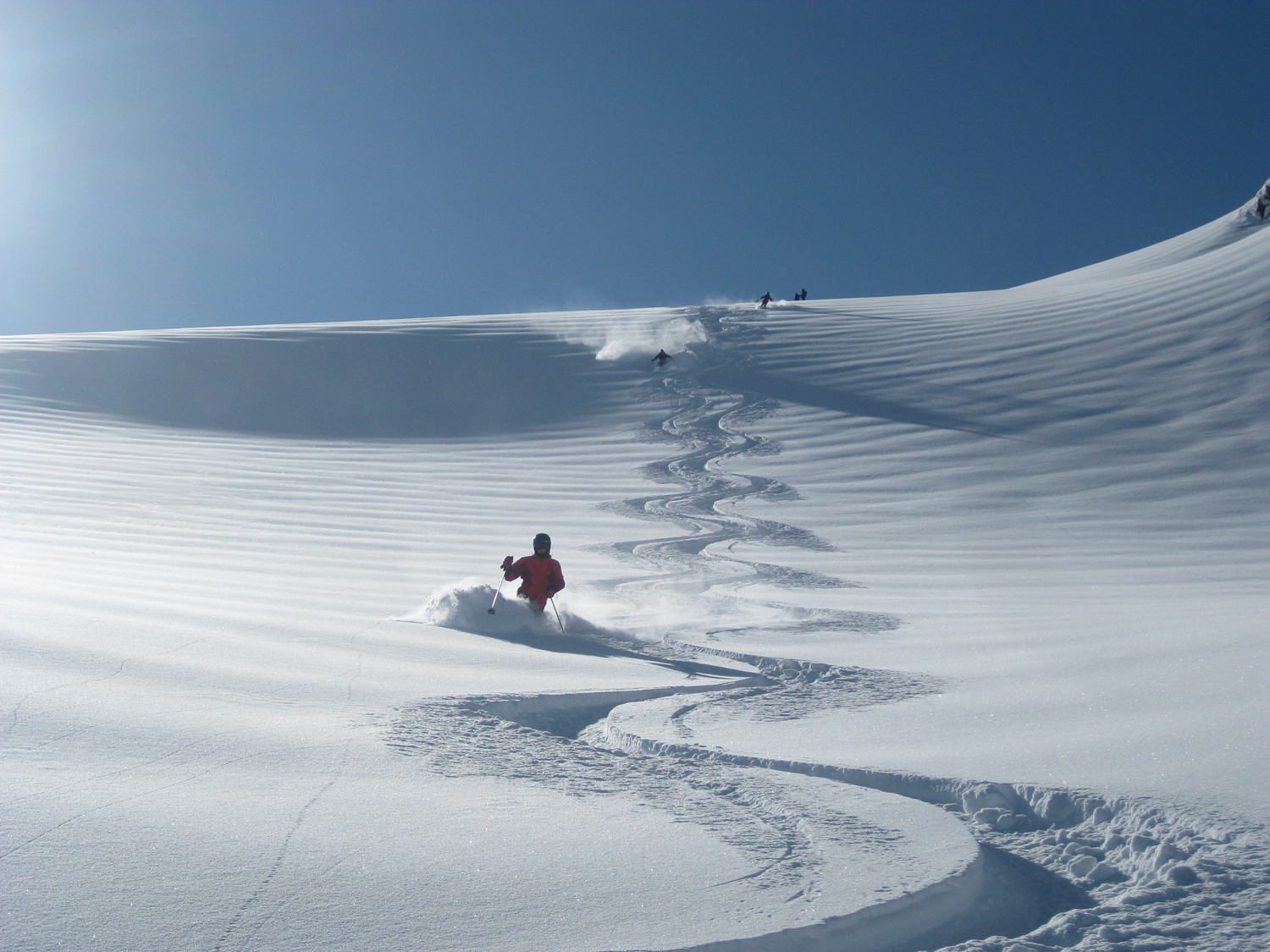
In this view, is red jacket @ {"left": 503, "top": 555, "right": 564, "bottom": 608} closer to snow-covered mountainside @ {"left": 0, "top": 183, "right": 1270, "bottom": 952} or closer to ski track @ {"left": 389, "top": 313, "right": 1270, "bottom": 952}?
snow-covered mountainside @ {"left": 0, "top": 183, "right": 1270, "bottom": 952}

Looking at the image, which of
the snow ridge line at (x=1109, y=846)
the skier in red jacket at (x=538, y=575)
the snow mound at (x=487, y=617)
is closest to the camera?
the snow ridge line at (x=1109, y=846)

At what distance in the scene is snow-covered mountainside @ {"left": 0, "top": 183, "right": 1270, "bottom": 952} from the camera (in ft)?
6.07

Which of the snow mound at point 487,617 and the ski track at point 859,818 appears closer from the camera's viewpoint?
the ski track at point 859,818

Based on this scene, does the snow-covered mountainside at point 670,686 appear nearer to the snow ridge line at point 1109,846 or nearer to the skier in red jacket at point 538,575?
the snow ridge line at point 1109,846

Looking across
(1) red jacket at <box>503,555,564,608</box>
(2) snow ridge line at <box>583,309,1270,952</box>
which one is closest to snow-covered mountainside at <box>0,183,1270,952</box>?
(2) snow ridge line at <box>583,309,1270,952</box>

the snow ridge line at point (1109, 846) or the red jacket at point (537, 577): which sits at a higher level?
the red jacket at point (537, 577)

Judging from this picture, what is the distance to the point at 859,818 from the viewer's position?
7.64ft

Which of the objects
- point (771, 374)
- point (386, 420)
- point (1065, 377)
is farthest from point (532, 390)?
point (1065, 377)

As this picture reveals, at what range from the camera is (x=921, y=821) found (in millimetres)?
2305

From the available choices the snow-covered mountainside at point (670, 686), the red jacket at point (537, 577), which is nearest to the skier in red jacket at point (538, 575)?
the red jacket at point (537, 577)

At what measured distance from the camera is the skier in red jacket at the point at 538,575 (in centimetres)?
539

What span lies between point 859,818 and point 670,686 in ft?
5.24

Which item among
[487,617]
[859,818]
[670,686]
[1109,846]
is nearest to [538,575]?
[487,617]

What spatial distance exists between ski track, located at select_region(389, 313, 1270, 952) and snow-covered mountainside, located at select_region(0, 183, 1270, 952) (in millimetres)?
12
